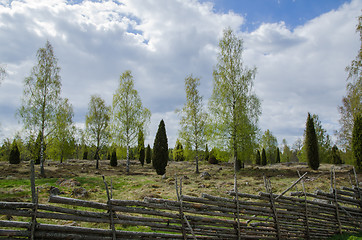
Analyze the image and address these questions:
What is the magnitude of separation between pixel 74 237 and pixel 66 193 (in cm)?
634

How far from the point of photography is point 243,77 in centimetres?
1808

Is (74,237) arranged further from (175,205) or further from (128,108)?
(128,108)

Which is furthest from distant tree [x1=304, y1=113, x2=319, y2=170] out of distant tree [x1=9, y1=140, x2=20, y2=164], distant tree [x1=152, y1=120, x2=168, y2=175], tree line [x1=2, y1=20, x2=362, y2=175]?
distant tree [x1=9, y1=140, x2=20, y2=164]

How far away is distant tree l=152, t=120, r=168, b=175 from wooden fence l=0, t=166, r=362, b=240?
42.4 feet

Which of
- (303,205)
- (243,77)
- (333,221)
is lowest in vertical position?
(333,221)

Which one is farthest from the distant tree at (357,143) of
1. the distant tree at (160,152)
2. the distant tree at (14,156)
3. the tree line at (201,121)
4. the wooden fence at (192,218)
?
the distant tree at (14,156)

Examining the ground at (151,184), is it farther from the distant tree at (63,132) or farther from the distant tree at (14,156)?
the distant tree at (14,156)

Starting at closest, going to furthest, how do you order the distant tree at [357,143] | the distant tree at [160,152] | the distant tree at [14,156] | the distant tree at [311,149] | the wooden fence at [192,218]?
the wooden fence at [192,218], the distant tree at [357,143], the distant tree at [160,152], the distant tree at [311,149], the distant tree at [14,156]

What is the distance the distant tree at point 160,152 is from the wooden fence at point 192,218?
12.9 meters

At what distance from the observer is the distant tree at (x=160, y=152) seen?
18328mm

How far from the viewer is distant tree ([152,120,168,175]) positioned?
60.1 feet

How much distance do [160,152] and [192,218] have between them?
14717 millimetres

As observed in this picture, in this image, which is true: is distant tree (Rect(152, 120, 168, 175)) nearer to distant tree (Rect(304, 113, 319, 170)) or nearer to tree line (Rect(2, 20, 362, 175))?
tree line (Rect(2, 20, 362, 175))

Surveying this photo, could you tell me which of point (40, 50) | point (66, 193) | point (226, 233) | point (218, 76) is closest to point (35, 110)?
point (40, 50)
